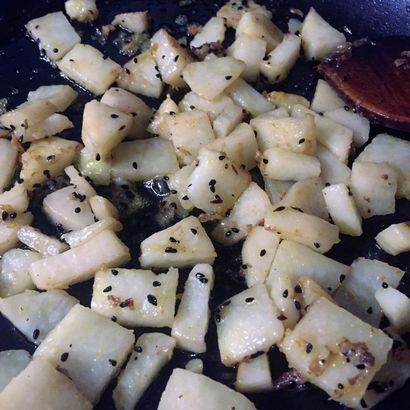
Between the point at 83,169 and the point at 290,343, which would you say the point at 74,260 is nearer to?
the point at 83,169

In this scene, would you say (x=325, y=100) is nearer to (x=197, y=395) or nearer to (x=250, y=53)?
(x=250, y=53)

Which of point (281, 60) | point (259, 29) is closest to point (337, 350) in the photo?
point (281, 60)

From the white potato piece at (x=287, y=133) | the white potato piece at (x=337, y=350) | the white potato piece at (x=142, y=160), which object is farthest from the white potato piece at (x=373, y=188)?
the white potato piece at (x=142, y=160)

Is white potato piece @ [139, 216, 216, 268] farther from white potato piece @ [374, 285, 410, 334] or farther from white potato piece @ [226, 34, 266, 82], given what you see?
white potato piece @ [226, 34, 266, 82]

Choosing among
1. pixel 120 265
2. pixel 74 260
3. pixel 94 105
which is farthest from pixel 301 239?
pixel 94 105

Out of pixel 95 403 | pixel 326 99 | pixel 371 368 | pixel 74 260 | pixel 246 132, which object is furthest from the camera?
pixel 326 99

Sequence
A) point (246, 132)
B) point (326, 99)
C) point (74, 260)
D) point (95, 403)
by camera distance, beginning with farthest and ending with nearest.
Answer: point (326, 99), point (246, 132), point (74, 260), point (95, 403)

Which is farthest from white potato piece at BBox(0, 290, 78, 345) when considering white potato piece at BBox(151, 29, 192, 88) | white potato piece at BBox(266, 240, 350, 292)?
white potato piece at BBox(151, 29, 192, 88)
